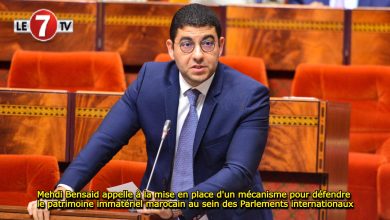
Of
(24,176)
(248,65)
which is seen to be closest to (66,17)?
(248,65)

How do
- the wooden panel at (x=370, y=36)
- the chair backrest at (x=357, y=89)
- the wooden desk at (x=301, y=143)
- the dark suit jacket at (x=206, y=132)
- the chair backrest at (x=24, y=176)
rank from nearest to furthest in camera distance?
the dark suit jacket at (x=206, y=132)
the chair backrest at (x=24, y=176)
the wooden desk at (x=301, y=143)
the chair backrest at (x=357, y=89)
the wooden panel at (x=370, y=36)

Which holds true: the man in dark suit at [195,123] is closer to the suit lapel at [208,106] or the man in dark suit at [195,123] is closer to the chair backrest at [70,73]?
the suit lapel at [208,106]

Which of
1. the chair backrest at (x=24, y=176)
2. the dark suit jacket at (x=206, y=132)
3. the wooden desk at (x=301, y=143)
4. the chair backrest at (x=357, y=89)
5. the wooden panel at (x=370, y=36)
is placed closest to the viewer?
the dark suit jacket at (x=206, y=132)

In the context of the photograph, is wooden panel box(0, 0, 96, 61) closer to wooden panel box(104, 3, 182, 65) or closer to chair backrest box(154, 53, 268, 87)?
wooden panel box(104, 3, 182, 65)

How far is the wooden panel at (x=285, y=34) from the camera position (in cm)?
177

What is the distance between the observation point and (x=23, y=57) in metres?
1.68

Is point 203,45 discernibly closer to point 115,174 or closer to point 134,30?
point 115,174

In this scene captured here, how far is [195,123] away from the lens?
2.86 feet

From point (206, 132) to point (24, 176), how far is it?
0.32 meters

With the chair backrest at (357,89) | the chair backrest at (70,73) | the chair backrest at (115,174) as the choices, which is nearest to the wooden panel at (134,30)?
the chair backrest at (70,73)

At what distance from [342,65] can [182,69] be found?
0.86 metres

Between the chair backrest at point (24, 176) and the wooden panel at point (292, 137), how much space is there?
1.23 ft

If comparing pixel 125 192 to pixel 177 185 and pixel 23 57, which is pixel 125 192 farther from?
pixel 23 57

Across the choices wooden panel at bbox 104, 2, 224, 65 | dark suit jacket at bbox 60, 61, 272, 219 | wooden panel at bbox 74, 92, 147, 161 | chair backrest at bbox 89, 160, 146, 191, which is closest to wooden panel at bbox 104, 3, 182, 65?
wooden panel at bbox 104, 2, 224, 65
